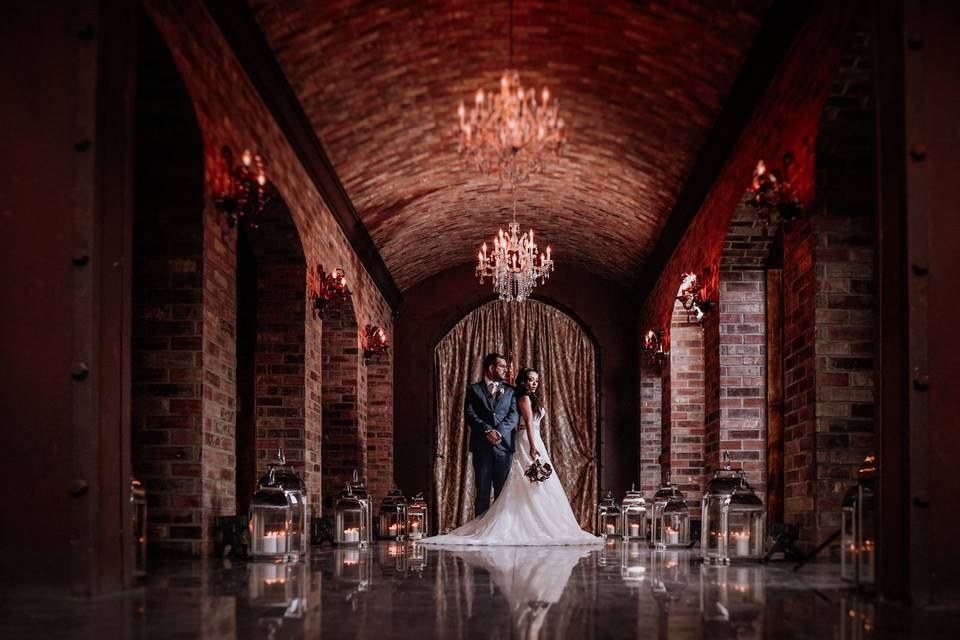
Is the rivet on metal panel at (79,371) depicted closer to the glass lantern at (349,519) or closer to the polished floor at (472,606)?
the polished floor at (472,606)

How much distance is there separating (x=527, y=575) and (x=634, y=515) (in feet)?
21.4

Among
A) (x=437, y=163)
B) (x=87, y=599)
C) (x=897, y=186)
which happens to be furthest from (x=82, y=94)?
(x=437, y=163)


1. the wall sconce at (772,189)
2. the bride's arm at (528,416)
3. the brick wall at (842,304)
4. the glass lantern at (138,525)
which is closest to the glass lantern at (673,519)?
the bride's arm at (528,416)

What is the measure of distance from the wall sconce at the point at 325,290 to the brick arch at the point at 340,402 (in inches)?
86.8

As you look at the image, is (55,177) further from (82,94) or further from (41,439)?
(41,439)

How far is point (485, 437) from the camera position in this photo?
469 inches

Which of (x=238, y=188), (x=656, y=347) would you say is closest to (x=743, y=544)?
(x=238, y=188)

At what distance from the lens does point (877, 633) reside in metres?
3.11

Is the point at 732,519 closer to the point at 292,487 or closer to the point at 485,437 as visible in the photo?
the point at 292,487

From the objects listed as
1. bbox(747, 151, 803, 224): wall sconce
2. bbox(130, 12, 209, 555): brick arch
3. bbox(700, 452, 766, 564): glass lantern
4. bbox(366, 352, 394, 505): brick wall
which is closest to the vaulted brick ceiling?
bbox(747, 151, 803, 224): wall sconce

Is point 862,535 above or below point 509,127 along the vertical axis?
below

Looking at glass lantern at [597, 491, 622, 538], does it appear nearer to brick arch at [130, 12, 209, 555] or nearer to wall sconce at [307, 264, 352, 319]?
wall sconce at [307, 264, 352, 319]

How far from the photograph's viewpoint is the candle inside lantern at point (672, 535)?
29.7ft

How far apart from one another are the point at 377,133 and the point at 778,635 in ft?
25.4
